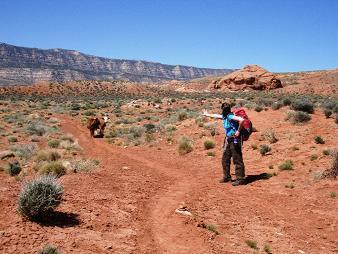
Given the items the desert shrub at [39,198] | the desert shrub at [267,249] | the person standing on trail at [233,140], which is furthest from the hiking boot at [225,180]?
the desert shrub at [39,198]

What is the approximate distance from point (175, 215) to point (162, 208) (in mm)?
594

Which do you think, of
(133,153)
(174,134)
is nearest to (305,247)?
(133,153)

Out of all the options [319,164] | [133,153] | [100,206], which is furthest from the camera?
[133,153]

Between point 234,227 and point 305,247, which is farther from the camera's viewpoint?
point 234,227

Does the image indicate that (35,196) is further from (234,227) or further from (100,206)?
(234,227)

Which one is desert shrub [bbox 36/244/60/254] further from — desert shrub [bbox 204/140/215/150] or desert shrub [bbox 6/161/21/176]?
desert shrub [bbox 204/140/215/150]

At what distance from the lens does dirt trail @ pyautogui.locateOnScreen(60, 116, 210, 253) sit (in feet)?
22.5

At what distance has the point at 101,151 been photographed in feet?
62.5

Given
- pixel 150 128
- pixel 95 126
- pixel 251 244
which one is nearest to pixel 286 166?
pixel 251 244

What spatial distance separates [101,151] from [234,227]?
1157 cm

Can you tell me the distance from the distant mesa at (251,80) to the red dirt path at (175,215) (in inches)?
2349

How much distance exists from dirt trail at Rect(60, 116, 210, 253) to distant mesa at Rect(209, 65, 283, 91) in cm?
5683

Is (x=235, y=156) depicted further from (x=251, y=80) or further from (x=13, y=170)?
(x=251, y=80)

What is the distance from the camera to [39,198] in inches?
275
